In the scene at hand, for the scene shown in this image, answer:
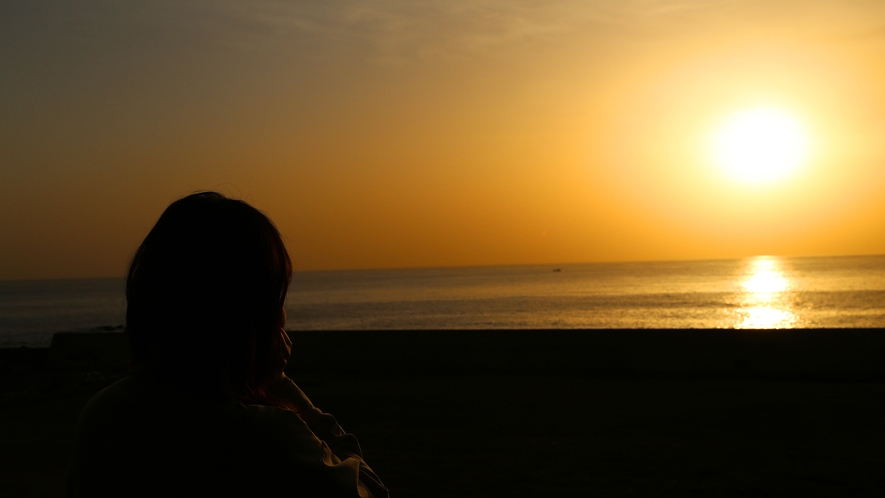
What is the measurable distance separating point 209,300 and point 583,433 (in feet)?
25.3

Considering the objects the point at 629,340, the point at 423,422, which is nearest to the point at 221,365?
the point at 423,422

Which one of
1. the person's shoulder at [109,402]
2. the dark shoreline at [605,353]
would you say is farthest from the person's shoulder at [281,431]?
the dark shoreline at [605,353]

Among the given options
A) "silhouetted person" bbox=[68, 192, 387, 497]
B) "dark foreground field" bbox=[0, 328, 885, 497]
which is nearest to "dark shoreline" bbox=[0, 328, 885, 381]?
"dark foreground field" bbox=[0, 328, 885, 497]

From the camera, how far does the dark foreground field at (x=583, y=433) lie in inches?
244

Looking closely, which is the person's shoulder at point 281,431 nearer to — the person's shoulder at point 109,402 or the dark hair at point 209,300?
the dark hair at point 209,300

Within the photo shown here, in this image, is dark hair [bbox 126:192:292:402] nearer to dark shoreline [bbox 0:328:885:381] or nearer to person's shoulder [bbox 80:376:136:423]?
person's shoulder [bbox 80:376:136:423]

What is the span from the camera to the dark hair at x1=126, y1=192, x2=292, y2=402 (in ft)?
3.28

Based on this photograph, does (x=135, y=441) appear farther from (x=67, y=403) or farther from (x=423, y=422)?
(x=67, y=403)

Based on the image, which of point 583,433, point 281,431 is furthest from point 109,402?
point 583,433

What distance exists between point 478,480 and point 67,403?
735 cm

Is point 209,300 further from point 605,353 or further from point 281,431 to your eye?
point 605,353

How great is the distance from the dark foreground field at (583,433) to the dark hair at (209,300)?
526 centimetres

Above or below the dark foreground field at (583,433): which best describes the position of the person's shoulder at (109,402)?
above

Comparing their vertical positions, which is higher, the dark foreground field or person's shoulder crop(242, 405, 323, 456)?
person's shoulder crop(242, 405, 323, 456)
